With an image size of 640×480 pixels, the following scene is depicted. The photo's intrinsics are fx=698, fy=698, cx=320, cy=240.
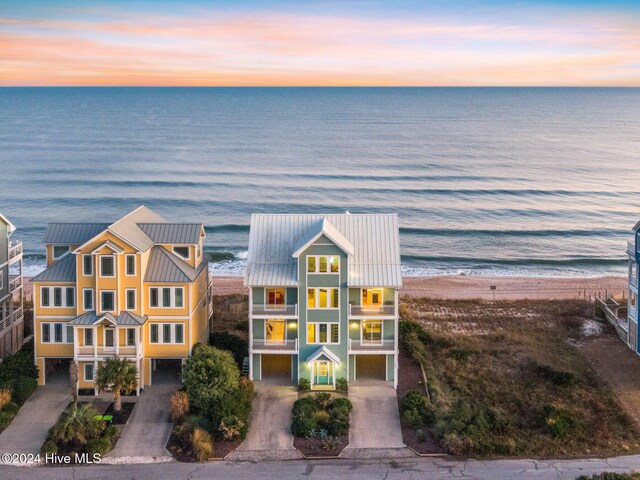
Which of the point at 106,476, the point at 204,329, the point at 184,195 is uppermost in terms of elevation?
the point at 184,195

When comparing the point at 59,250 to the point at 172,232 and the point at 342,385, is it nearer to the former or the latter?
the point at 172,232

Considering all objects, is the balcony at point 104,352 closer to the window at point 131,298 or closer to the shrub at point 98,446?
the window at point 131,298

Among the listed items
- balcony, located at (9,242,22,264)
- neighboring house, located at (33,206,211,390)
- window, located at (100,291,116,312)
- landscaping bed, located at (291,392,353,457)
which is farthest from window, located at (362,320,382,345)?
balcony, located at (9,242,22,264)

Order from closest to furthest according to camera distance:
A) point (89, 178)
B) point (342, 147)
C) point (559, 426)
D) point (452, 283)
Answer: point (559, 426)
point (452, 283)
point (89, 178)
point (342, 147)

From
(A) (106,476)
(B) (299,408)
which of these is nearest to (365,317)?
(B) (299,408)

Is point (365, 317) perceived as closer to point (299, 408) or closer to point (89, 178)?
point (299, 408)

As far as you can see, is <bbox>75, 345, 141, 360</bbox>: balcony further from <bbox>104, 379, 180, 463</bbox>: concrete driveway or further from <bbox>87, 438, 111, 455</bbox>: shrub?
<bbox>87, 438, 111, 455</bbox>: shrub

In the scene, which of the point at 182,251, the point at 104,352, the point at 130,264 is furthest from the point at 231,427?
the point at 182,251
